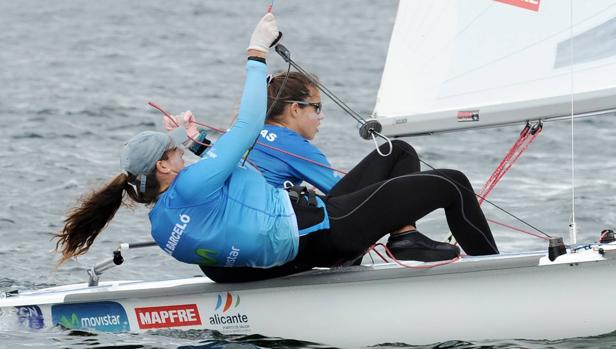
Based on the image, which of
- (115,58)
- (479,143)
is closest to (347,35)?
(115,58)

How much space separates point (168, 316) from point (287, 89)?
0.93 metres

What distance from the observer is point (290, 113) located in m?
4.58

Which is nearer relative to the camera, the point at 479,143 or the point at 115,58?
the point at 479,143

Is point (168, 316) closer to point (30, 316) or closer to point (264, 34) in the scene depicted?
point (30, 316)

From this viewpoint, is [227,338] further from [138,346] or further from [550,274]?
[550,274]

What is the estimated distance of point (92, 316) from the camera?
4699 mm

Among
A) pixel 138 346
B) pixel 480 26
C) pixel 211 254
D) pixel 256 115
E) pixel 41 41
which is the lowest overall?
pixel 138 346

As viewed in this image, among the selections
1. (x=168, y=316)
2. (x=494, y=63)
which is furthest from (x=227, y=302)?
(x=494, y=63)

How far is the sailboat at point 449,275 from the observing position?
422 cm

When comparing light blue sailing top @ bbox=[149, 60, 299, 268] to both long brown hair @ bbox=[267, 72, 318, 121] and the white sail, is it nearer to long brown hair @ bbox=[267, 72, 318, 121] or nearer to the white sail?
long brown hair @ bbox=[267, 72, 318, 121]

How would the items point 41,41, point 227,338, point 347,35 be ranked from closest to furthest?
point 227,338 → point 41,41 → point 347,35

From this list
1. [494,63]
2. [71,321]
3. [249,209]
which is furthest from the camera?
[494,63]

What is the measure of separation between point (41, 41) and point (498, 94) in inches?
397

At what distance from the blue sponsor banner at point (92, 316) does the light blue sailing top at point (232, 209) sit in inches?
22.0
